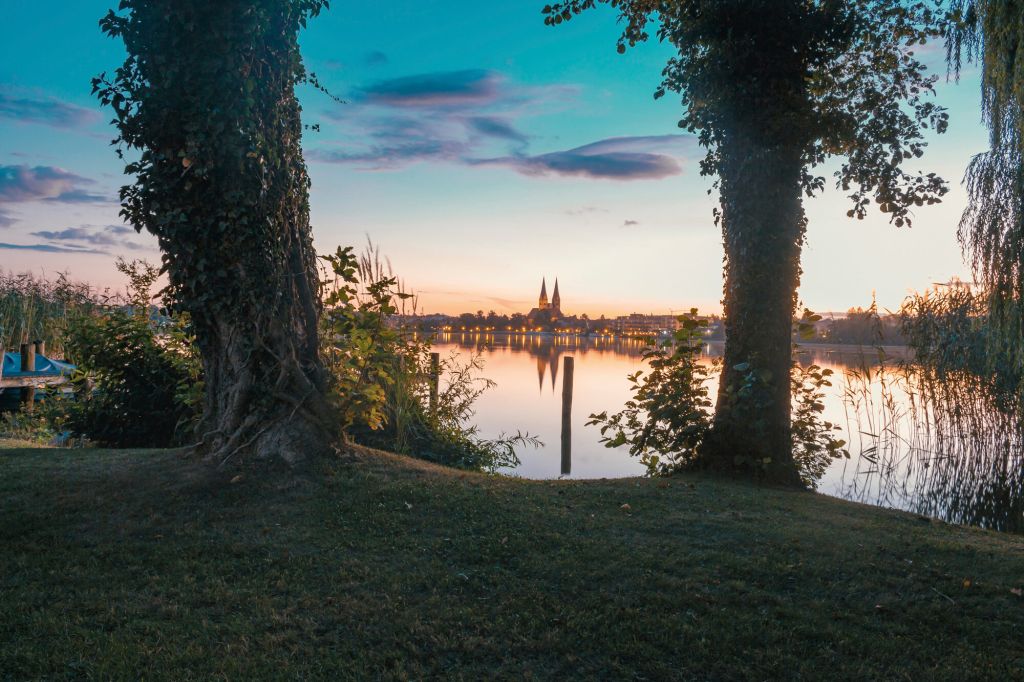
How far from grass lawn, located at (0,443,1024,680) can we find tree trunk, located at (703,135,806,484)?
1.27 meters

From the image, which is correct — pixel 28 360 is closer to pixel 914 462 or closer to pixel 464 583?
pixel 464 583

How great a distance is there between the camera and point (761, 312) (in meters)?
7.08

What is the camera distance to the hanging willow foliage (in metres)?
5.71

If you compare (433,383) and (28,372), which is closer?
(433,383)

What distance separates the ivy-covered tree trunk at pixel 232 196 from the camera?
5.41 meters

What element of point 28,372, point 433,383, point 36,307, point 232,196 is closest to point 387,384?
point 433,383

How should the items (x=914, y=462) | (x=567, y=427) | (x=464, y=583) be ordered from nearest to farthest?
1. (x=464, y=583)
2. (x=914, y=462)
3. (x=567, y=427)

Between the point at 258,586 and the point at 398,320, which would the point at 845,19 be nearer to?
the point at 398,320

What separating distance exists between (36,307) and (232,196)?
2019 cm

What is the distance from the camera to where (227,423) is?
5.89 metres

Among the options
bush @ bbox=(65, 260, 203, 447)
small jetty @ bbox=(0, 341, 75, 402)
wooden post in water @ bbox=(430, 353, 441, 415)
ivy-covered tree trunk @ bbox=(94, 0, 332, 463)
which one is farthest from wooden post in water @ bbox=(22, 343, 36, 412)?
ivy-covered tree trunk @ bbox=(94, 0, 332, 463)

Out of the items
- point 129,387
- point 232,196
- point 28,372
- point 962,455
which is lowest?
point 962,455

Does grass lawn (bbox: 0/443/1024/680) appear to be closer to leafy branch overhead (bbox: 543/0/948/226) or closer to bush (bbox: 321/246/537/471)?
bush (bbox: 321/246/537/471)

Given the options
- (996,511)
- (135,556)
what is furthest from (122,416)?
(996,511)
